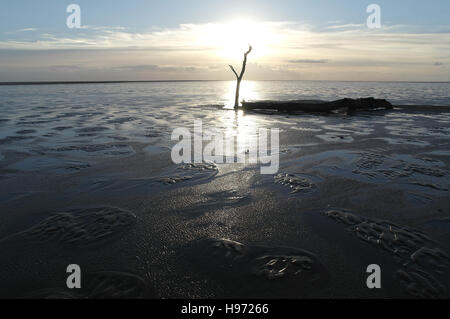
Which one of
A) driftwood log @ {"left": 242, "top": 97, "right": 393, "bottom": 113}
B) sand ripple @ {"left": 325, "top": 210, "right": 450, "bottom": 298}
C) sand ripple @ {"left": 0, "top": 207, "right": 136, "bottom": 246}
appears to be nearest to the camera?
sand ripple @ {"left": 325, "top": 210, "right": 450, "bottom": 298}

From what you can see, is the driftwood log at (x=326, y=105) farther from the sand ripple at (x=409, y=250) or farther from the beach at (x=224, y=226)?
the sand ripple at (x=409, y=250)

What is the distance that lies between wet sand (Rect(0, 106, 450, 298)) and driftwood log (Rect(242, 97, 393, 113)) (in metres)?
16.9

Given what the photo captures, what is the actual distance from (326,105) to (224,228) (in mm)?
22617

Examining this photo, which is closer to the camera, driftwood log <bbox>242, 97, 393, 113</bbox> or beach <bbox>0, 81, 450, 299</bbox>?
beach <bbox>0, 81, 450, 299</bbox>

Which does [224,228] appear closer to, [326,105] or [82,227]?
[82,227]

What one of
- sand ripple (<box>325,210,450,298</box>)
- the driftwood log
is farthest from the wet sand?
the driftwood log

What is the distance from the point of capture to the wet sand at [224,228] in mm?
3346

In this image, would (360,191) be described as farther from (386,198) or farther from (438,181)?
(438,181)

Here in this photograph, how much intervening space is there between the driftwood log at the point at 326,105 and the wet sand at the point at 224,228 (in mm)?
16865

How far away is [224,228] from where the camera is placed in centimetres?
461

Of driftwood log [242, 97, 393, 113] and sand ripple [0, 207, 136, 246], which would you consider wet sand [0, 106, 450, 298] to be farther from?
driftwood log [242, 97, 393, 113]

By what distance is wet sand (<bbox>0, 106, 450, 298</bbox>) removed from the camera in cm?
335

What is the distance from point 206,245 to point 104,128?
514 inches
